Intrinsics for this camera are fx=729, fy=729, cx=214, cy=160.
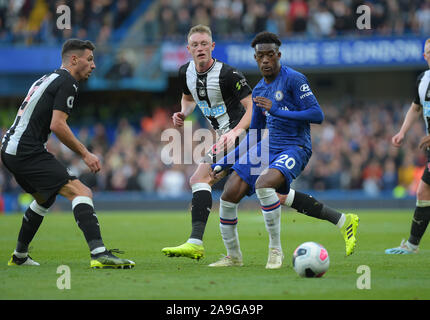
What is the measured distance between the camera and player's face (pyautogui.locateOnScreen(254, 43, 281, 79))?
7.54 m

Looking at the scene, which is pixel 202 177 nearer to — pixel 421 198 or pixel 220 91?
pixel 220 91

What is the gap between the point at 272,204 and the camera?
738cm

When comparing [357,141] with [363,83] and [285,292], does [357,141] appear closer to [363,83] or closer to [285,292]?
[363,83]

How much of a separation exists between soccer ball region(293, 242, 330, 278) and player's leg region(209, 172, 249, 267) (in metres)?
1.21

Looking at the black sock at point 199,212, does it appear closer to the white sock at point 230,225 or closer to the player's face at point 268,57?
the white sock at point 230,225

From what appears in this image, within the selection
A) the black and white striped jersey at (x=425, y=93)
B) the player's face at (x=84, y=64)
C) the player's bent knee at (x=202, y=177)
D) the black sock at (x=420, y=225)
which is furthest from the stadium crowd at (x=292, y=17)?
the player's face at (x=84, y=64)

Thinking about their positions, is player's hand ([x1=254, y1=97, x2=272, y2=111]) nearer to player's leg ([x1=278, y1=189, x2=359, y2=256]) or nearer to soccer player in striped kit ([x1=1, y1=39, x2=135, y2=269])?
player's leg ([x1=278, y1=189, x2=359, y2=256])

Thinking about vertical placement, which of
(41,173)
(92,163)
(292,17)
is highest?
(292,17)

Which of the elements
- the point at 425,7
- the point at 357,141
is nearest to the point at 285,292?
the point at 357,141

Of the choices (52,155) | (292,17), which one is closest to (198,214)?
(52,155)

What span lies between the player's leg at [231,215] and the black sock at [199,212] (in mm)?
322

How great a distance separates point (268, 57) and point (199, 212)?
1878 millimetres

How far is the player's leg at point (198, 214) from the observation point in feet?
25.2

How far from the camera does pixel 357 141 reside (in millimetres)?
22922
